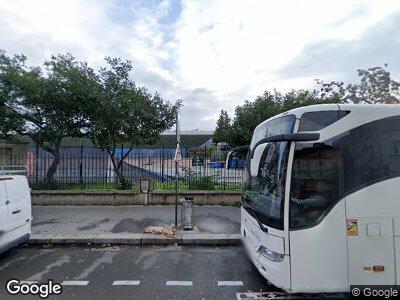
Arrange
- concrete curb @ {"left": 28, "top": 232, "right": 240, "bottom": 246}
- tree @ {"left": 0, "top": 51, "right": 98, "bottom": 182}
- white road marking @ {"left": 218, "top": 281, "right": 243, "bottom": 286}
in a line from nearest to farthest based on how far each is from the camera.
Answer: white road marking @ {"left": 218, "top": 281, "right": 243, "bottom": 286}
concrete curb @ {"left": 28, "top": 232, "right": 240, "bottom": 246}
tree @ {"left": 0, "top": 51, "right": 98, "bottom": 182}

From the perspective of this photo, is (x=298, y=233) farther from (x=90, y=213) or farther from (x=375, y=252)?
(x=90, y=213)

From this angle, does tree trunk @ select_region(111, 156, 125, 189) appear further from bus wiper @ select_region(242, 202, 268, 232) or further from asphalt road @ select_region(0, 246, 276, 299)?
bus wiper @ select_region(242, 202, 268, 232)

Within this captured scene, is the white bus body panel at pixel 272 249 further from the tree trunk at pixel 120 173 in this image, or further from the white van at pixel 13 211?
the tree trunk at pixel 120 173

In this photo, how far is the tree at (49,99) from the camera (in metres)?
11.0

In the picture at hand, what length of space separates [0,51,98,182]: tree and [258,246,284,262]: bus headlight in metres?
8.75

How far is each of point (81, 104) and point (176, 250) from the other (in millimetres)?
6978

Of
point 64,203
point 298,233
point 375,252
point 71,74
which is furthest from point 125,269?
point 71,74

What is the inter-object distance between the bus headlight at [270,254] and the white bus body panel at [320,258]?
0.52 ft

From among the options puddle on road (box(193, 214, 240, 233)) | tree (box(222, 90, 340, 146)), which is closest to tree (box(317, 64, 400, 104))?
tree (box(222, 90, 340, 146))

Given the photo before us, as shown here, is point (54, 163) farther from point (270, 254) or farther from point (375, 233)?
point (375, 233)

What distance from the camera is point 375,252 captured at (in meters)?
3.83

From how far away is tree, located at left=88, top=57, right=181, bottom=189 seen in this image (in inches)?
449

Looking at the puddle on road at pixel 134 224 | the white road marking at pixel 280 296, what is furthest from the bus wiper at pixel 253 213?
the puddle on road at pixel 134 224

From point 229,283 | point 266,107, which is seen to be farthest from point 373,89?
point 229,283
